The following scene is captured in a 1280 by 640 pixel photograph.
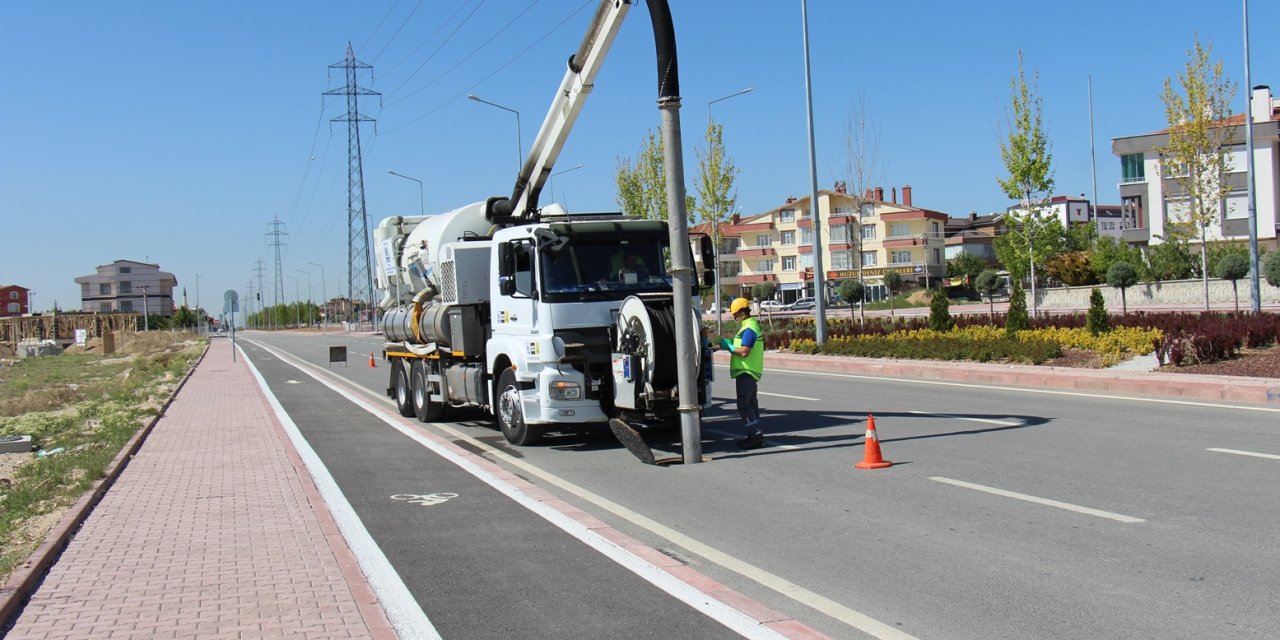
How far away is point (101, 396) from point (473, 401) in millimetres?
18579

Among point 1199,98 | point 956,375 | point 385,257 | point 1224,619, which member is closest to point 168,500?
point 1224,619

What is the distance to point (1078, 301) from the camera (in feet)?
166

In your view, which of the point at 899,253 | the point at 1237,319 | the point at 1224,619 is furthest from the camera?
the point at 899,253

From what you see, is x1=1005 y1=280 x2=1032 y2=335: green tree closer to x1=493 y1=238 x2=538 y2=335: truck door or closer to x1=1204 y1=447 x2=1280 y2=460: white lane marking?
x1=1204 y1=447 x2=1280 y2=460: white lane marking

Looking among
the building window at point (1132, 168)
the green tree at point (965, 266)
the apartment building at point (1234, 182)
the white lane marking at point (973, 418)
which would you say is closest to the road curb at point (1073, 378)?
the white lane marking at point (973, 418)

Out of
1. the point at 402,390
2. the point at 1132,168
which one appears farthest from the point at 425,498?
the point at 1132,168

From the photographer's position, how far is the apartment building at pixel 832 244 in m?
91.2

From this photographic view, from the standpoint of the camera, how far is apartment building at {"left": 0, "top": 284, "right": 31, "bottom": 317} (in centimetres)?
16938

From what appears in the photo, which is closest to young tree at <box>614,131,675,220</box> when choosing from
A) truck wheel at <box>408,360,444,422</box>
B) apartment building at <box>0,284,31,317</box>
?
truck wheel at <box>408,360,444,422</box>

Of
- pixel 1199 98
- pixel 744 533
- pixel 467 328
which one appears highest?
pixel 1199 98

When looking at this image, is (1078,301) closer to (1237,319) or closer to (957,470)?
(1237,319)

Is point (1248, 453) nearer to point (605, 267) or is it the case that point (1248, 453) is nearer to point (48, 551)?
point (605, 267)

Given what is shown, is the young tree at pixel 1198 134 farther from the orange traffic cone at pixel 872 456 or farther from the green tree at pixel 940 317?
the orange traffic cone at pixel 872 456

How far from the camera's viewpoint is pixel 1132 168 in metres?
71.5
